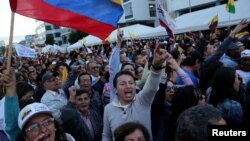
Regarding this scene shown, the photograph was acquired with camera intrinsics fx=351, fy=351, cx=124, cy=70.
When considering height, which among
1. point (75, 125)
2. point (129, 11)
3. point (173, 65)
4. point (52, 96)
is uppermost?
point (129, 11)

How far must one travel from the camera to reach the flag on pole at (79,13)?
4383 mm

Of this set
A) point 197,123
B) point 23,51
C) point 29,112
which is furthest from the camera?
point 23,51

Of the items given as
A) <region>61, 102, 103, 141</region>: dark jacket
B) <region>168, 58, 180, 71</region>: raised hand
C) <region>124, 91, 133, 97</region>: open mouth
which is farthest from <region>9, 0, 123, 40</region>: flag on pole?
<region>124, 91, 133, 97</region>: open mouth

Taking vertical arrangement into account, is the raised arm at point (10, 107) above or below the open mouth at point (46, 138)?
above

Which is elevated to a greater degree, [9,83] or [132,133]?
[9,83]

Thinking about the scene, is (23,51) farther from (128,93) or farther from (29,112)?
(29,112)

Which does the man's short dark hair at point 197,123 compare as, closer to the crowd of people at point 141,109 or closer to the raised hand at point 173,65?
the crowd of people at point 141,109

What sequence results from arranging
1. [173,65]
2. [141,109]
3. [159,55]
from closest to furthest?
[159,55] → [141,109] → [173,65]

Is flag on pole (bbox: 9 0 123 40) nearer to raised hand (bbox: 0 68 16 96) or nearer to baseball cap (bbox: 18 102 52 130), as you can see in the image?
raised hand (bbox: 0 68 16 96)

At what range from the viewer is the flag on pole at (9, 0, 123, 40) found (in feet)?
14.4

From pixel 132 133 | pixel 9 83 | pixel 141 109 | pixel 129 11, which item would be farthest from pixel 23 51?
pixel 129 11

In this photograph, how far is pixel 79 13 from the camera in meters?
4.79

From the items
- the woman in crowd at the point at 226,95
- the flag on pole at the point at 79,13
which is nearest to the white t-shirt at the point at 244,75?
the woman in crowd at the point at 226,95

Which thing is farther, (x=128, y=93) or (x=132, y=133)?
(x=128, y=93)
